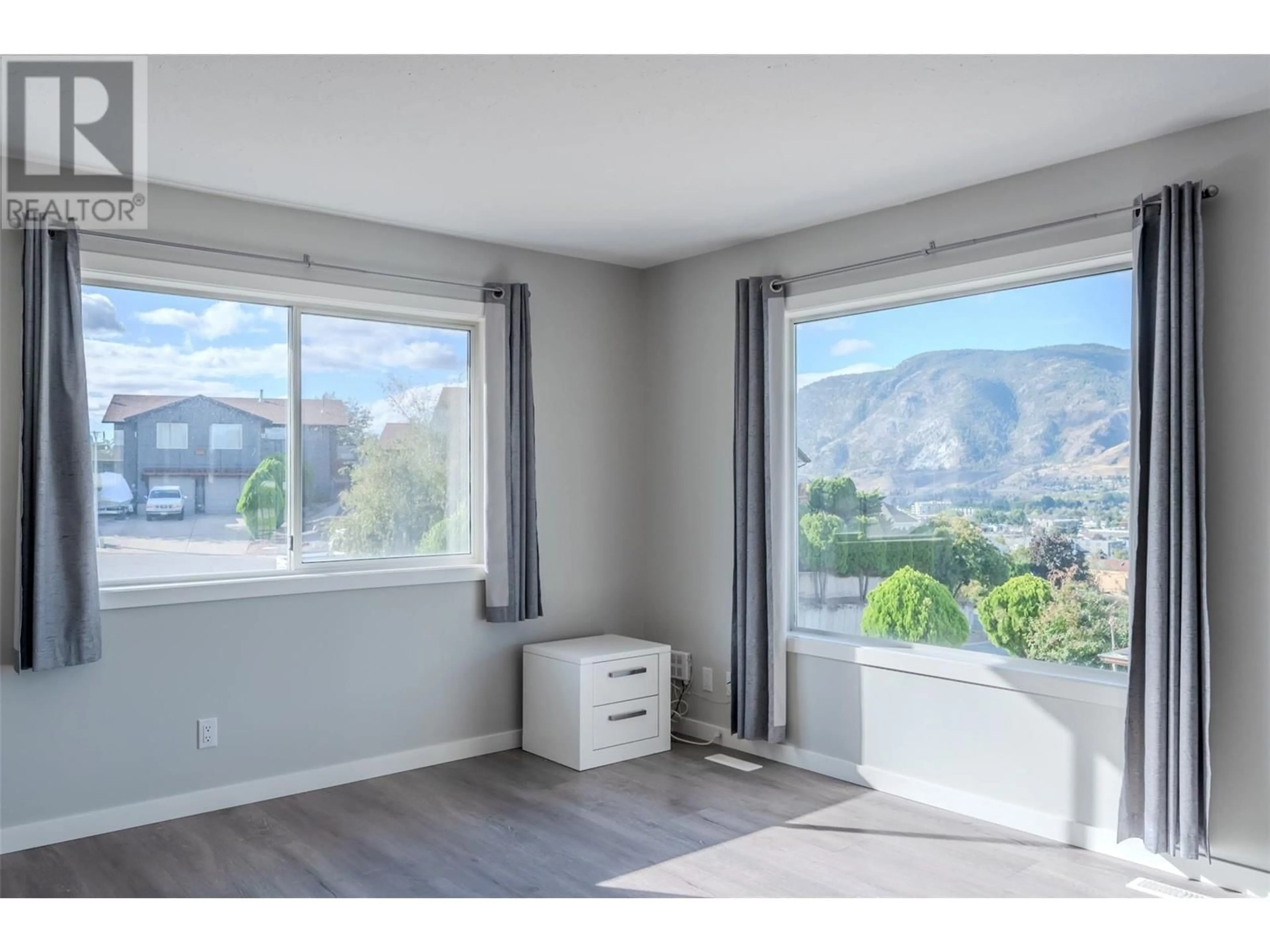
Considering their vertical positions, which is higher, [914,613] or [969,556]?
[969,556]

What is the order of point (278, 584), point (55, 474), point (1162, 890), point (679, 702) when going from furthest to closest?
1. point (679, 702)
2. point (278, 584)
3. point (55, 474)
4. point (1162, 890)

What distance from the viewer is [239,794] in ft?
12.9

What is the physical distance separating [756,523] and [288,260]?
2.34m

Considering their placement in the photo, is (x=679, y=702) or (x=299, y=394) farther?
(x=679, y=702)

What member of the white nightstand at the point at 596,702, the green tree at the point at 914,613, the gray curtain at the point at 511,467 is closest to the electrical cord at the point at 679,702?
the white nightstand at the point at 596,702

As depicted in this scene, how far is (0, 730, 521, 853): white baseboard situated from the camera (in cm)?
348

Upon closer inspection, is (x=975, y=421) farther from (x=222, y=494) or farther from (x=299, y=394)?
(x=222, y=494)

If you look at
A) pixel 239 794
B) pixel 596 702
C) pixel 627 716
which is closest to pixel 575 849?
pixel 596 702

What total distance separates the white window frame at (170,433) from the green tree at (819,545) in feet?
8.86

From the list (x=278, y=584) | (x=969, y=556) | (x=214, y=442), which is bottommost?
(x=278, y=584)

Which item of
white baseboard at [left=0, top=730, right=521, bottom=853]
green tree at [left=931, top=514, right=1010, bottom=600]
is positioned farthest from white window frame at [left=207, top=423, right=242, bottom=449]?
green tree at [left=931, top=514, right=1010, bottom=600]

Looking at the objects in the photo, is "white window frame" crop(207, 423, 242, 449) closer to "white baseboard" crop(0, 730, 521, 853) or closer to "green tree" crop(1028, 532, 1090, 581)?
"white baseboard" crop(0, 730, 521, 853)

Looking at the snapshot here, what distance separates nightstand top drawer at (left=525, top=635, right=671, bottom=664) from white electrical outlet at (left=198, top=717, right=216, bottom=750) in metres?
1.45
